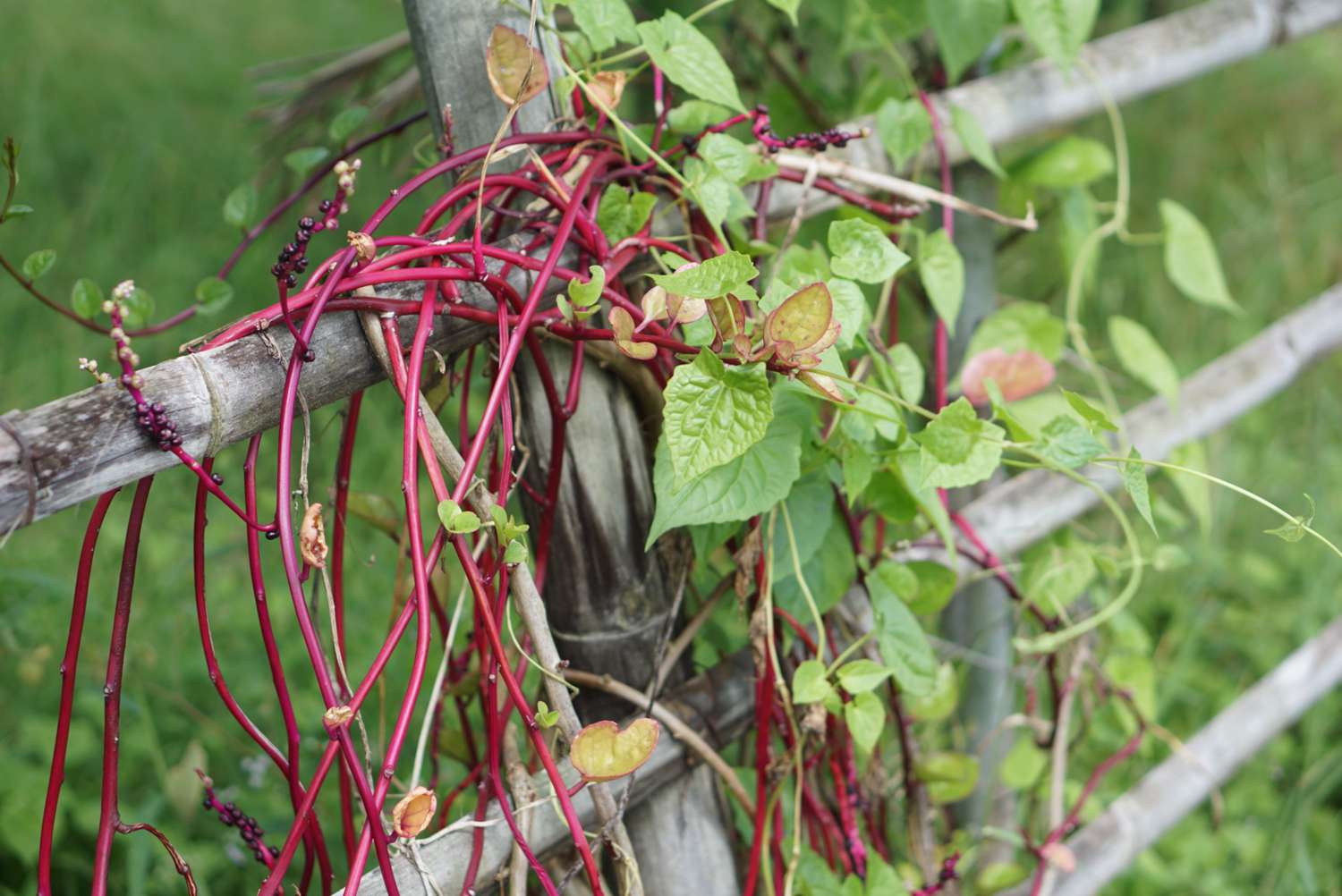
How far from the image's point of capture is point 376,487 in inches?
88.7

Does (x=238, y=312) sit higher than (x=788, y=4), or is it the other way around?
(x=788, y=4)

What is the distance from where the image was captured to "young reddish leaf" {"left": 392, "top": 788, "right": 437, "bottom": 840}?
2.06 ft

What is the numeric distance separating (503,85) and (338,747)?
0.42m

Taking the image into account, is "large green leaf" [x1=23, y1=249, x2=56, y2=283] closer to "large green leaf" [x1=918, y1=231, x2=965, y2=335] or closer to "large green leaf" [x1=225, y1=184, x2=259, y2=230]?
"large green leaf" [x1=225, y1=184, x2=259, y2=230]

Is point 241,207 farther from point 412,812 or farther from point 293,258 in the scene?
point 412,812

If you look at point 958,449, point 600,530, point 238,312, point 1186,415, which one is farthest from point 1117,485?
point 238,312

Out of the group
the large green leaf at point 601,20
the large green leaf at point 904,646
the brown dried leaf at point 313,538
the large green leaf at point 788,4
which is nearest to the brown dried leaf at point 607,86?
the large green leaf at point 601,20

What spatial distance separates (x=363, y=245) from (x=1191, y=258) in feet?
3.33

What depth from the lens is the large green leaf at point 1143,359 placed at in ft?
4.02

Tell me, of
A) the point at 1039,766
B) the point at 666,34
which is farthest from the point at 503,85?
the point at 1039,766

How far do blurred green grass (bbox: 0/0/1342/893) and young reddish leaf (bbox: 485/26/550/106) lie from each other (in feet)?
0.91

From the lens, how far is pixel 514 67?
0.70 metres

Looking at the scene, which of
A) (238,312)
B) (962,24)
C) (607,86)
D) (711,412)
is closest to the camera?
(711,412)

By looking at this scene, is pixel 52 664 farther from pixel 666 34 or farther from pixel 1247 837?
pixel 1247 837
